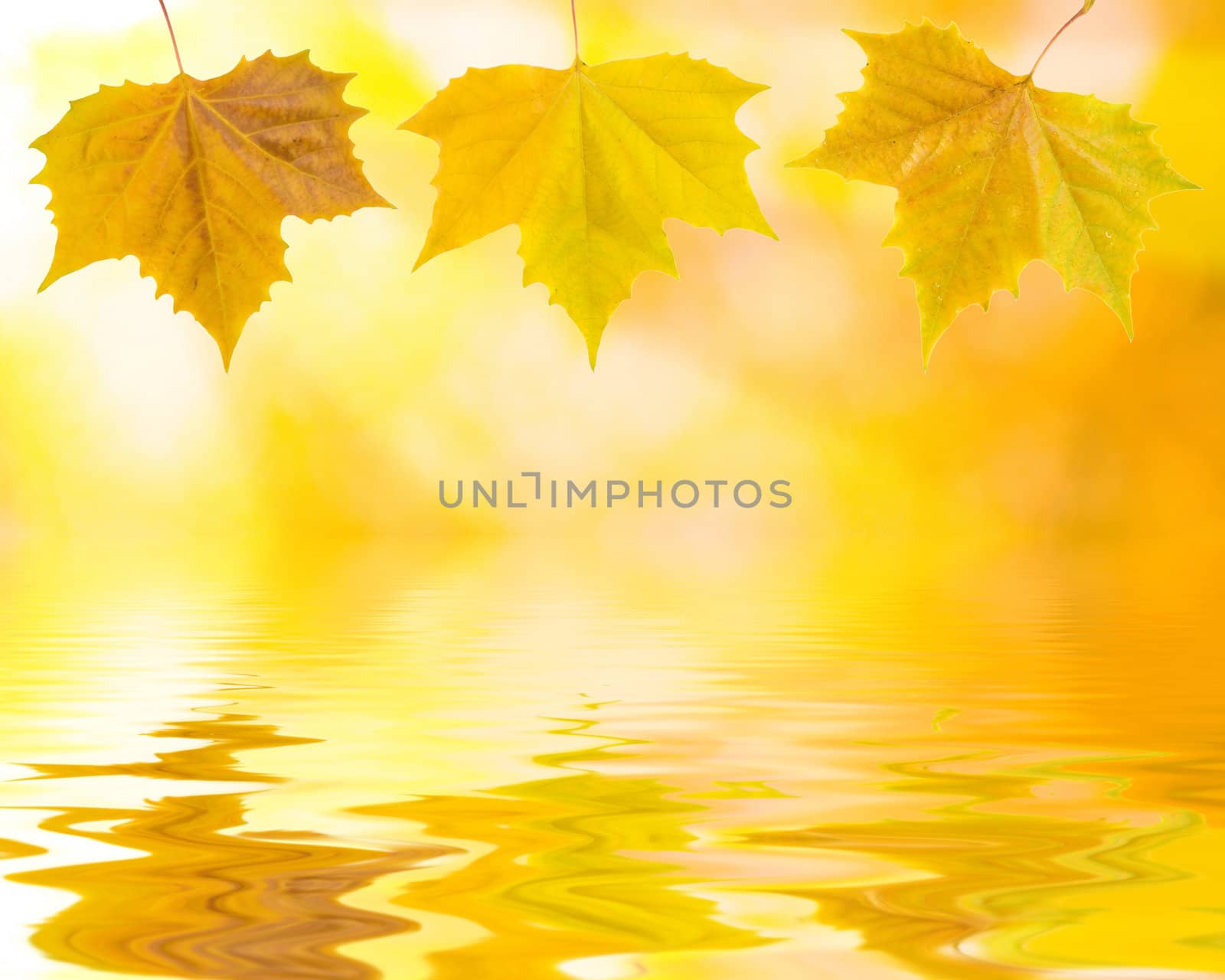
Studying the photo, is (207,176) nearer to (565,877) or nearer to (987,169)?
(987,169)

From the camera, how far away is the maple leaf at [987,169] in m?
0.78

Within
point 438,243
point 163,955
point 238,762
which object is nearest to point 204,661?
point 238,762

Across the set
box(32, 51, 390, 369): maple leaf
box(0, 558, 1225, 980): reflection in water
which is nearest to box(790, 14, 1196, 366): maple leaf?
box(32, 51, 390, 369): maple leaf

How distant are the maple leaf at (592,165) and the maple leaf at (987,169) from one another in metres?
0.08

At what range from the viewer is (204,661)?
22.3 feet

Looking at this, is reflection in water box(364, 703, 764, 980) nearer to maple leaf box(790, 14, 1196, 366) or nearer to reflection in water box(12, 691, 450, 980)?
reflection in water box(12, 691, 450, 980)

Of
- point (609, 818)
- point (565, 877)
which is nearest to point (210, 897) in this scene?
point (565, 877)

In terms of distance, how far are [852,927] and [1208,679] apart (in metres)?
4.60

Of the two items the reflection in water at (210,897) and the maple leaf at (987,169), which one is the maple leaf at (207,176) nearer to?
the maple leaf at (987,169)

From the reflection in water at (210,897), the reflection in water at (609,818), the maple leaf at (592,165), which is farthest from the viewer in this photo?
the reflection in water at (609,818)

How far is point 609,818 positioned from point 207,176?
2602 mm

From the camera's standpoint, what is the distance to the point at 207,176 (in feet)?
2.59

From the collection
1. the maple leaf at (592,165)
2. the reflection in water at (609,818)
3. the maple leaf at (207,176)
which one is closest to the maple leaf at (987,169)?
the maple leaf at (592,165)

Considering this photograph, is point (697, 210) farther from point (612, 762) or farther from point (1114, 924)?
point (612, 762)
